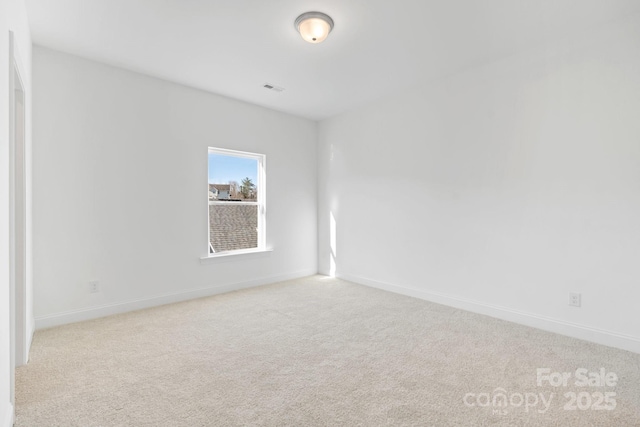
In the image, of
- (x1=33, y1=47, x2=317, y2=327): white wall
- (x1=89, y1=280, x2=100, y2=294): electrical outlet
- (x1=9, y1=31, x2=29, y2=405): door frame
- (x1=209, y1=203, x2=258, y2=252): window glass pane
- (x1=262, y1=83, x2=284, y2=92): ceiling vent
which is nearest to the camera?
(x1=9, y1=31, x2=29, y2=405): door frame

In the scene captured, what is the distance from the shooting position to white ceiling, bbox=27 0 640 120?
93.7 inches

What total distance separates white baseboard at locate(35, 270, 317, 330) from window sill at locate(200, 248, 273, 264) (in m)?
0.33

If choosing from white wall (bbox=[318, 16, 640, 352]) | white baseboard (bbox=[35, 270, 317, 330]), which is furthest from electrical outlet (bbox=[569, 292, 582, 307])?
white baseboard (bbox=[35, 270, 317, 330])

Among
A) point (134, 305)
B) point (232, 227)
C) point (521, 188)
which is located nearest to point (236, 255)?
point (232, 227)

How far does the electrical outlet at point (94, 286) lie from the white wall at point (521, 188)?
318 centimetres

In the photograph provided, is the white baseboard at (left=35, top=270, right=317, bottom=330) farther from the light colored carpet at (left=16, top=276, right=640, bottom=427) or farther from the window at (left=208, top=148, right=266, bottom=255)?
the window at (left=208, top=148, right=266, bottom=255)

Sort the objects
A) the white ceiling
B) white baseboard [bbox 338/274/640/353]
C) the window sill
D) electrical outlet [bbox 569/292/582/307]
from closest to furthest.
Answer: the white ceiling, white baseboard [bbox 338/274/640/353], electrical outlet [bbox 569/292/582/307], the window sill

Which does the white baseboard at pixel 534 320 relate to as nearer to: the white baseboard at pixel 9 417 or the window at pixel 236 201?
the window at pixel 236 201

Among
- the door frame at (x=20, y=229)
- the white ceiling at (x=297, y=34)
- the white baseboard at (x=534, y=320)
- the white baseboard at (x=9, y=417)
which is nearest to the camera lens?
the white baseboard at (x=9, y=417)

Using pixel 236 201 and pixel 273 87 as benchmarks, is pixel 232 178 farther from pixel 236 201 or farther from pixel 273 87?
pixel 273 87

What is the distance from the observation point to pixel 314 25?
2490mm

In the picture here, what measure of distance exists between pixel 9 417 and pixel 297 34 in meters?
3.07

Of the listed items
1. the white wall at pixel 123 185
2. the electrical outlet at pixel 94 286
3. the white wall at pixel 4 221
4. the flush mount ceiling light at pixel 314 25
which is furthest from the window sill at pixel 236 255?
the flush mount ceiling light at pixel 314 25

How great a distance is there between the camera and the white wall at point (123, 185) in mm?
2980
